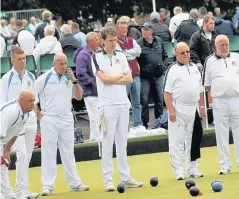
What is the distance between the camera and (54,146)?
51.4 feet

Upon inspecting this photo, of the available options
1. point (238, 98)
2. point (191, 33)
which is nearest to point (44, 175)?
point (238, 98)

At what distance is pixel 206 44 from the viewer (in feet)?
65.8

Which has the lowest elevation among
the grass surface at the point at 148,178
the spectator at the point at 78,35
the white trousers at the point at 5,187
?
the grass surface at the point at 148,178

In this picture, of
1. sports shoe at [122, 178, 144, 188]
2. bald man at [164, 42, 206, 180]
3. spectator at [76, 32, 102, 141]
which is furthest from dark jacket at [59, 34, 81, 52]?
sports shoe at [122, 178, 144, 188]

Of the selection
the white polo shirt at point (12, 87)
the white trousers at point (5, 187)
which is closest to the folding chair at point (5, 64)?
the white polo shirt at point (12, 87)

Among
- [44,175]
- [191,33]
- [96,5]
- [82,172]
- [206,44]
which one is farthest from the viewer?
[96,5]

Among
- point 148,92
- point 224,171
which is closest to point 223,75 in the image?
point 224,171

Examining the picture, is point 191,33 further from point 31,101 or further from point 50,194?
point 31,101

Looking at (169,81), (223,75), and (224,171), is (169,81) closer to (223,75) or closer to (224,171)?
(223,75)

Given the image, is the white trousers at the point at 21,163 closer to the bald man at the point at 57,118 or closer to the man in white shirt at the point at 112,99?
the bald man at the point at 57,118

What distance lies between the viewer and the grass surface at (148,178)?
580 inches

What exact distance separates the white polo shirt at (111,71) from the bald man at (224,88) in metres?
1.47

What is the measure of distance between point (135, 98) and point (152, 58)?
0.76m

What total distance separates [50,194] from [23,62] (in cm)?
175
